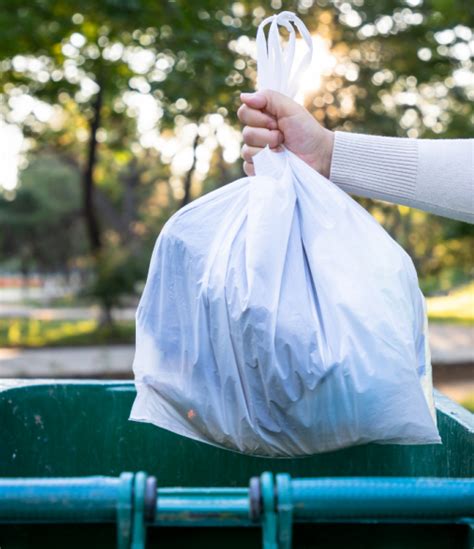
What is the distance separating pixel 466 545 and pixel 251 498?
422mm

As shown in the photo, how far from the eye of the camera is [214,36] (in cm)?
689

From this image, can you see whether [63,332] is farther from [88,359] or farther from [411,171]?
[411,171]

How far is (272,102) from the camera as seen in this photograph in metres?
1.76

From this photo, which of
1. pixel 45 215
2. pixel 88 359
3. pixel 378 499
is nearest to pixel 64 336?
pixel 88 359

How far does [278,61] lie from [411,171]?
386 millimetres

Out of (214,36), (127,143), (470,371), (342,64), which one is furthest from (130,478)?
(127,143)

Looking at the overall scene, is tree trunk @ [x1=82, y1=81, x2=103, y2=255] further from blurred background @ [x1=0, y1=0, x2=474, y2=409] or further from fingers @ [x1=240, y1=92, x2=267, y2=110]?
fingers @ [x1=240, y1=92, x2=267, y2=110]

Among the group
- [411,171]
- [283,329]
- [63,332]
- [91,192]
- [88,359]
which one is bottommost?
[283,329]

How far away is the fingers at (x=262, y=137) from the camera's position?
179 cm

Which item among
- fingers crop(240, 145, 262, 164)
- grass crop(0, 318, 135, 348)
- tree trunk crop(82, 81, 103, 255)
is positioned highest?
tree trunk crop(82, 81, 103, 255)

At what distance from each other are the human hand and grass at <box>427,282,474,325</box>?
13416 millimetres

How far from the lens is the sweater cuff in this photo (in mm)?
1775

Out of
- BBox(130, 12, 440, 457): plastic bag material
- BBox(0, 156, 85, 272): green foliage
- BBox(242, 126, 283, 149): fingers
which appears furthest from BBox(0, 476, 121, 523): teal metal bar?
BBox(0, 156, 85, 272): green foliage

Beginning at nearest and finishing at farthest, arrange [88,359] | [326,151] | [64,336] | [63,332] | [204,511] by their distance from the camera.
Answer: [204,511]
[326,151]
[88,359]
[64,336]
[63,332]
